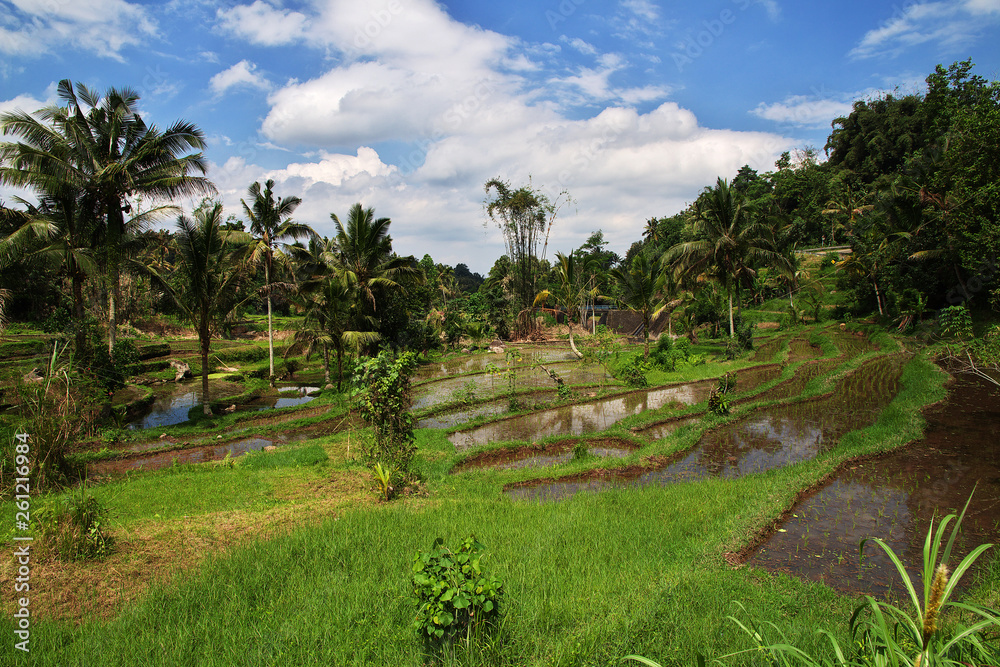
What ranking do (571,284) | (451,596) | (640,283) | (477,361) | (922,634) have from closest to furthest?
(922,634) < (451,596) < (640,283) < (477,361) < (571,284)

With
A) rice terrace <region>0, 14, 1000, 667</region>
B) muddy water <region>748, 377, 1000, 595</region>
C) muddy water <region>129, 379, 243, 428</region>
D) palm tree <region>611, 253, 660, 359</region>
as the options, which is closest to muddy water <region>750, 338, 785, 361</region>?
rice terrace <region>0, 14, 1000, 667</region>

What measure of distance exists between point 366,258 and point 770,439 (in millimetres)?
16540

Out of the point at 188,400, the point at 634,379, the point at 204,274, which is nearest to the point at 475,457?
the point at 634,379

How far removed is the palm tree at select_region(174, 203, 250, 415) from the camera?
44.5ft

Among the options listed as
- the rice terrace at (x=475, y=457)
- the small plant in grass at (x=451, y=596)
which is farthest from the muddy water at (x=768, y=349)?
the small plant in grass at (x=451, y=596)

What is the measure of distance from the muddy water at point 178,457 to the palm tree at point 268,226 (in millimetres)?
8758

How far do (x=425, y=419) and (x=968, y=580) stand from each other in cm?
1098

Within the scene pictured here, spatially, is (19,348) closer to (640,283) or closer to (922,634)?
(640,283)

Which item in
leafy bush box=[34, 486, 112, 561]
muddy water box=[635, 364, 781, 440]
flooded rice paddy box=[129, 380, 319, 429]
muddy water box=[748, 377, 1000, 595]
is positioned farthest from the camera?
flooded rice paddy box=[129, 380, 319, 429]

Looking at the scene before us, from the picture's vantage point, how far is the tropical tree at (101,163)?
41.4ft

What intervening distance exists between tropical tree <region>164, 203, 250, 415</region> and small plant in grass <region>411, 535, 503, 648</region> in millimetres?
12634

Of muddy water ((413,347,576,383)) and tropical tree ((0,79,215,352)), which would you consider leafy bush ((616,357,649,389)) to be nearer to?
muddy water ((413,347,576,383))

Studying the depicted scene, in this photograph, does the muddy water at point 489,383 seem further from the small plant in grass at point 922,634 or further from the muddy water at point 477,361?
the small plant in grass at point 922,634

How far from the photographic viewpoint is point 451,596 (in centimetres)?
318
